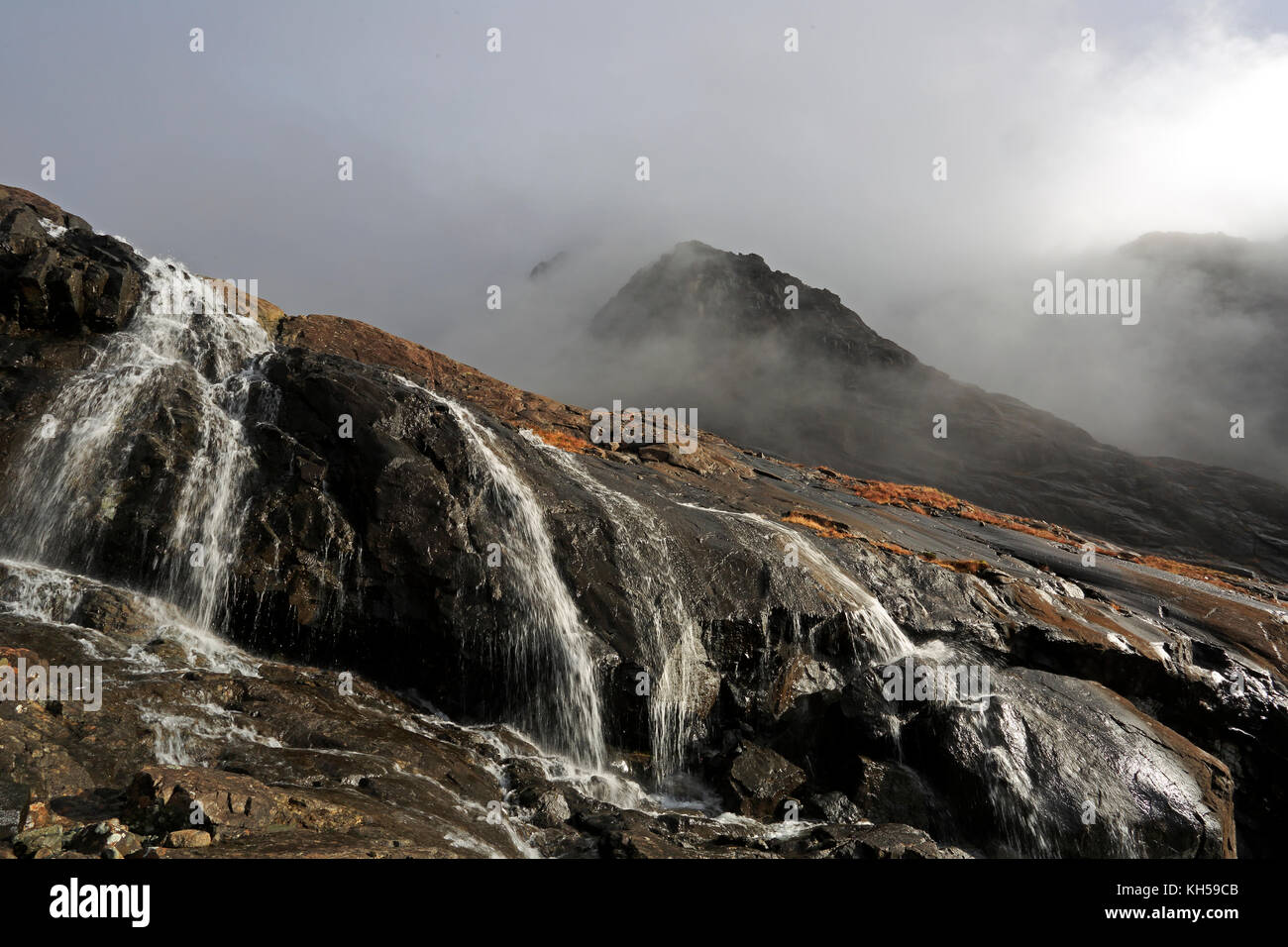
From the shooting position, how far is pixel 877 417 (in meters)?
121

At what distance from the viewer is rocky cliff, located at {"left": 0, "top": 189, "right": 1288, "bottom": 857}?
40.7 ft

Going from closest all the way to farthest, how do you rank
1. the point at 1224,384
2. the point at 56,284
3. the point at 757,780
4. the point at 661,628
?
1. the point at 757,780
2. the point at 661,628
3. the point at 56,284
4. the point at 1224,384

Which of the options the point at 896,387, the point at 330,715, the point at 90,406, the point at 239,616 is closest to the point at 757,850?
the point at 330,715

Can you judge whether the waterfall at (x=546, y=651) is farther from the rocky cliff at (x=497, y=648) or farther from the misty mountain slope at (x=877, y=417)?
the misty mountain slope at (x=877, y=417)

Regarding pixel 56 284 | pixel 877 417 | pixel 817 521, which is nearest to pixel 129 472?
pixel 56 284

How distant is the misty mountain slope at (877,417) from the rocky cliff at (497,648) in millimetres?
78889

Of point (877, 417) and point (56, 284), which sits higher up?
point (877, 417)

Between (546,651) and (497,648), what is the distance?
122 centimetres

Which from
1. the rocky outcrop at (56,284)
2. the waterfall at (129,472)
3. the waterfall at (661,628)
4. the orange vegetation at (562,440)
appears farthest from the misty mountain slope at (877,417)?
the rocky outcrop at (56,284)

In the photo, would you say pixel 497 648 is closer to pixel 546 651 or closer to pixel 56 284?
pixel 546 651

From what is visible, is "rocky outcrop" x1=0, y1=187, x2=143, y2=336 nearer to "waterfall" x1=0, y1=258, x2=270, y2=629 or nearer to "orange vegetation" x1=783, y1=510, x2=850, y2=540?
"waterfall" x1=0, y1=258, x2=270, y2=629

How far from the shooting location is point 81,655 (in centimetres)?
1262

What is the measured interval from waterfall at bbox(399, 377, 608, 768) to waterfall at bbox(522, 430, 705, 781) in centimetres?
154

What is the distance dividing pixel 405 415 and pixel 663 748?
12.0 m
